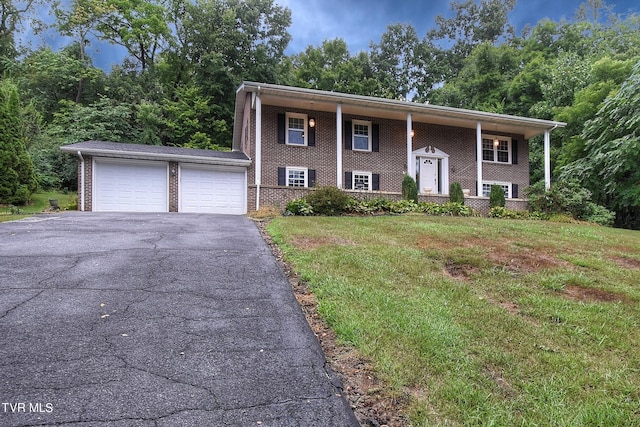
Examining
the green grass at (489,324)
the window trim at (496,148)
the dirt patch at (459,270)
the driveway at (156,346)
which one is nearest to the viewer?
the driveway at (156,346)

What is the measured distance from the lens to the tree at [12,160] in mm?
13266

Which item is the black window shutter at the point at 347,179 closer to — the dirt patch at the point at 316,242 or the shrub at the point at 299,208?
the shrub at the point at 299,208

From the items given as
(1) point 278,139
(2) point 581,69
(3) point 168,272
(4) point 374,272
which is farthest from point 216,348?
(2) point 581,69

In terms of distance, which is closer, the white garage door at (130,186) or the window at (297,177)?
the white garage door at (130,186)

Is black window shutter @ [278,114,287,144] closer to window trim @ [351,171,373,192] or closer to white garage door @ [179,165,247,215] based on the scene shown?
white garage door @ [179,165,247,215]

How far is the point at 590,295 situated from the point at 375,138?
12226mm

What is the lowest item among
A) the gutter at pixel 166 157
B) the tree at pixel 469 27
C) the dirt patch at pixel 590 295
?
the dirt patch at pixel 590 295

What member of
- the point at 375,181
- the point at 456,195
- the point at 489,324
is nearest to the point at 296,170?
the point at 375,181

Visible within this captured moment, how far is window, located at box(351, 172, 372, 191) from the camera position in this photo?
15.1 metres

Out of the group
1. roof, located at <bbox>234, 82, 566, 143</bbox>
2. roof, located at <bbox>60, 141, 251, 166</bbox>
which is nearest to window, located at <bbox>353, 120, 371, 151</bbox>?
roof, located at <bbox>234, 82, 566, 143</bbox>

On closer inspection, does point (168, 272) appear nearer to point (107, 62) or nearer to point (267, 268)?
point (267, 268)

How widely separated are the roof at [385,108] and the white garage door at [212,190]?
10.6 feet

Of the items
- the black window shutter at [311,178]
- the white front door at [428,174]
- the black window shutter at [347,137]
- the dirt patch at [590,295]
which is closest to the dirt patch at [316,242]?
the dirt patch at [590,295]

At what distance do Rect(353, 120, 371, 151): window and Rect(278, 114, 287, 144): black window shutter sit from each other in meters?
3.11
